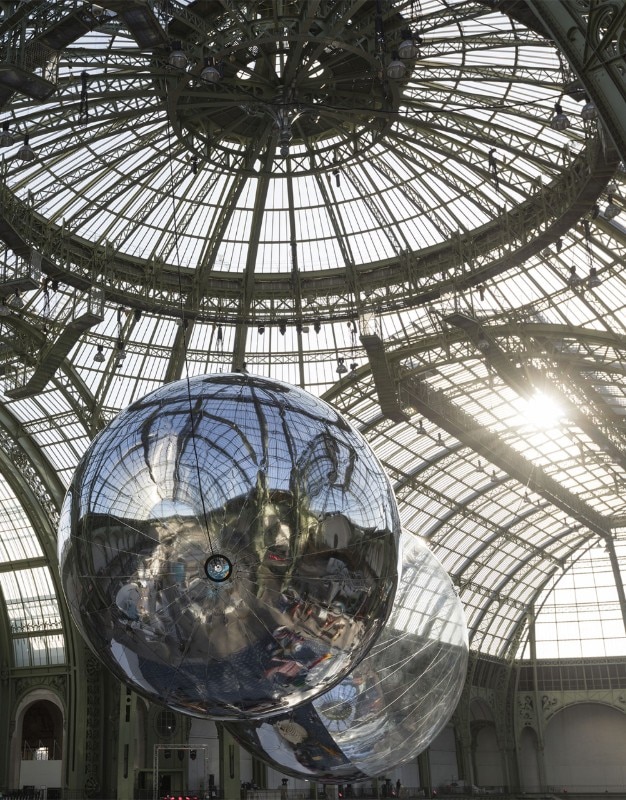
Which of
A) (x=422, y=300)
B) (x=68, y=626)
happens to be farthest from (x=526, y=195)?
(x=68, y=626)

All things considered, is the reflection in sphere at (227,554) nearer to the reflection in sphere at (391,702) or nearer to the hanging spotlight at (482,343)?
the reflection in sphere at (391,702)

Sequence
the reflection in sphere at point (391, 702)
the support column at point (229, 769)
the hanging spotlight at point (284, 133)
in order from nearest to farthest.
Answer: the reflection in sphere at point (391, 702)
the hanging spotlight at point (284, 133)
the support column at point (229, 769)

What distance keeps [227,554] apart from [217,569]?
13 cm

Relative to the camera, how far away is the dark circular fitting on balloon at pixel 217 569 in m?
6.40

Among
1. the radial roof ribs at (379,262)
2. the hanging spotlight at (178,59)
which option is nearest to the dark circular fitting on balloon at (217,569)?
the hanging spotlight at (178,59)

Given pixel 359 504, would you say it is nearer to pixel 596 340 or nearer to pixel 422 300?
pixel 422 300

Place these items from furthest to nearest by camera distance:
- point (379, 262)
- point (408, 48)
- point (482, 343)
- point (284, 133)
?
1. point (379, 262)
2. point (482, 343)
3. point (284, 133)
4. point (408, 48)

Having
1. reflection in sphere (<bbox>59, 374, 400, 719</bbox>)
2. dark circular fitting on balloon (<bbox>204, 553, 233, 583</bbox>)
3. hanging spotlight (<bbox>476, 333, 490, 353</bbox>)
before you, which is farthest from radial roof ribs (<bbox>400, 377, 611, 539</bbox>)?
dark circular fitting on balloon (<bbox>204, 553, 233, 583</bbox>)

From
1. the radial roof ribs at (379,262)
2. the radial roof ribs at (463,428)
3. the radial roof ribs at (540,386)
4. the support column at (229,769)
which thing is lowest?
the support column at (229,769)

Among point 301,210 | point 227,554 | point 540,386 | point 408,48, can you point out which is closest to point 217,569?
point 227,554

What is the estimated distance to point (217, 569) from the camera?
252 inches

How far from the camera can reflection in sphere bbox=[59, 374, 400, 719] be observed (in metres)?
6.46

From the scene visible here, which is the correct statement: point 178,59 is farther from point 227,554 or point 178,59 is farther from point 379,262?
point 227,554

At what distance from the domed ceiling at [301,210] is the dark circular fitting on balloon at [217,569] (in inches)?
404
